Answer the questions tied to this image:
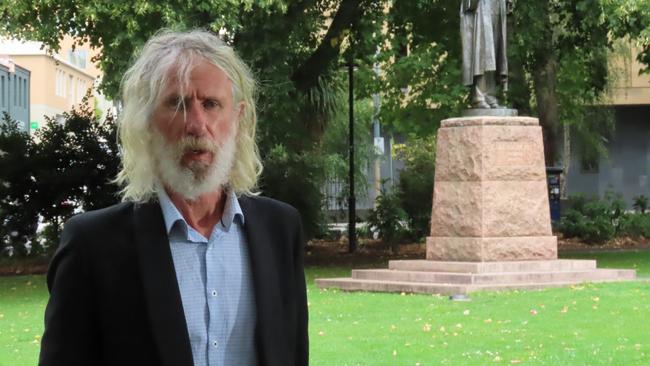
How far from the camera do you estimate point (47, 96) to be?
9912 centimetres

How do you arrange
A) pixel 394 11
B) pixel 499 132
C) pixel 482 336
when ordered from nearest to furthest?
pixel 482 336 < pixel 499 132 < pixel 394 11

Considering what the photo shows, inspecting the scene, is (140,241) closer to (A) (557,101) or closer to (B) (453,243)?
(B) (453,243)

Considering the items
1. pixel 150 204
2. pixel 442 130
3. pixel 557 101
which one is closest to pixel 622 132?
pixel 557 101

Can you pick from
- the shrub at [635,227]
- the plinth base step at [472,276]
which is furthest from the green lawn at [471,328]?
the shrub at [635,227]

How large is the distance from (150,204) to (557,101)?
33.7 m

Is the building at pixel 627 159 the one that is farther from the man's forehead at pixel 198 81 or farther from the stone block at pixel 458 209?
the man's forehead at pixel 198 81

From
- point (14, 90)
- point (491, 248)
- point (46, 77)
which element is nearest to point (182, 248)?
point (491, 248)

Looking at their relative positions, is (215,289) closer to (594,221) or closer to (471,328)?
(471,328)

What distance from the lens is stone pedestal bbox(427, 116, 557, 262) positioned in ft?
61.2

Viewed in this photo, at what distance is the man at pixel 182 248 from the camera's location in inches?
113

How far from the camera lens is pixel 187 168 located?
296cm

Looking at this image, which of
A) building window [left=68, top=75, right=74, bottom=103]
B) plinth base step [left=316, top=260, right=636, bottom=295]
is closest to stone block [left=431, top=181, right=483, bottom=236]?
plinth base step [left=316, top=260, right=636, bottom=295]

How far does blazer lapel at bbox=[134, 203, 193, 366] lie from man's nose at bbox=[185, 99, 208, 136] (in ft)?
0.70

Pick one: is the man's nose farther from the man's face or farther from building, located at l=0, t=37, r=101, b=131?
building, located at l=0, t=37, r=101, b=131
